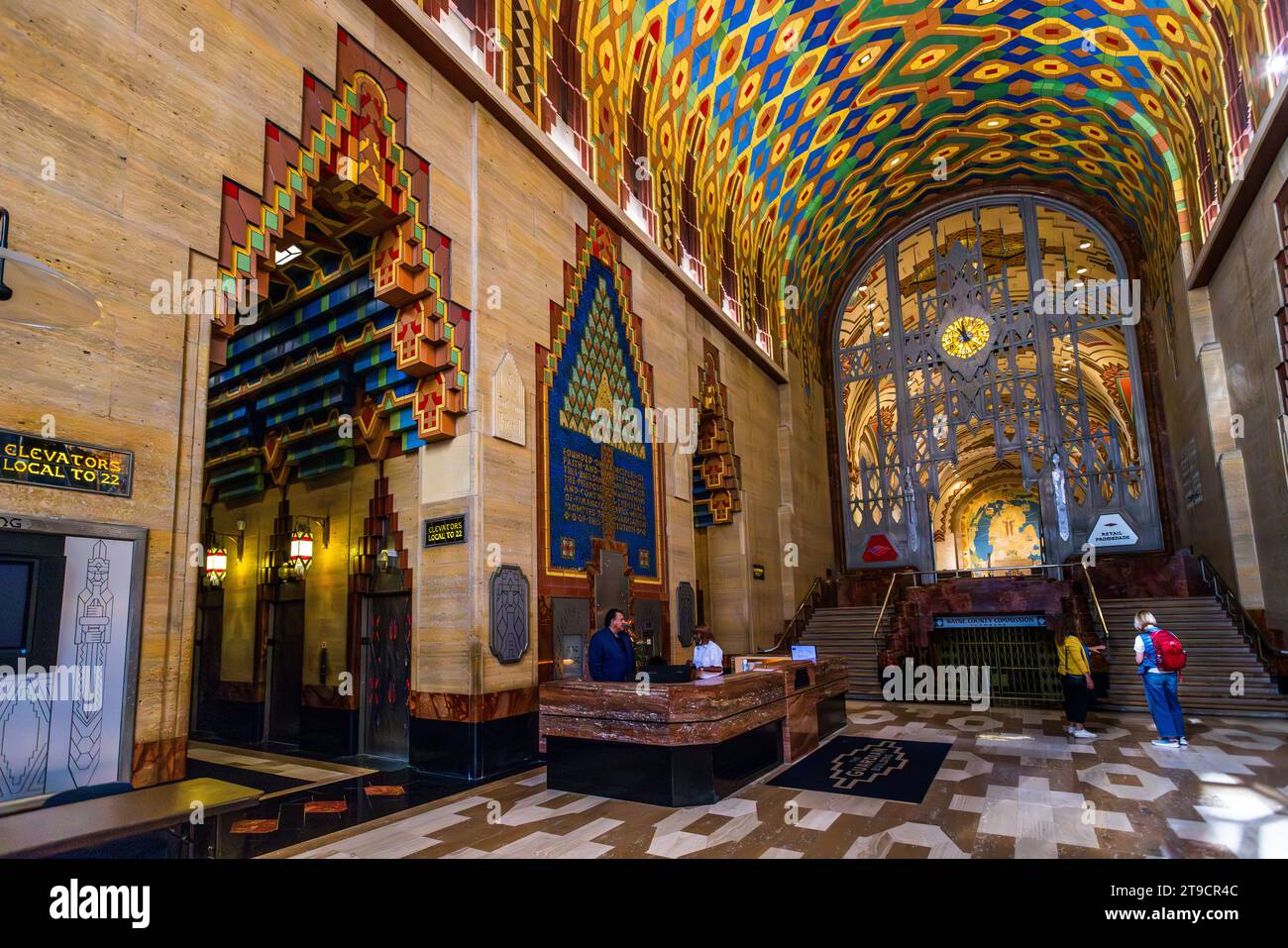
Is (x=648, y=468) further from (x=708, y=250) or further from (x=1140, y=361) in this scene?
(x=1140, y=361)

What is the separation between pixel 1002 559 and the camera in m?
34.3

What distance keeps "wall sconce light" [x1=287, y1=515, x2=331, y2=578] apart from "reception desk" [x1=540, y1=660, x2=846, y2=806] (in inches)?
177

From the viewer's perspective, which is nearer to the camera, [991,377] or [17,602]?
[17,602]

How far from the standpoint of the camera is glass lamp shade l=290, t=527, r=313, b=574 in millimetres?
9133

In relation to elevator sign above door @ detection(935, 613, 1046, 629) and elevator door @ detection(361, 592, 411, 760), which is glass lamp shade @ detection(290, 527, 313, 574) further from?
elevator sign above door @ detection(935, 613, 1046, 629)

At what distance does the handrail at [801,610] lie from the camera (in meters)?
14.4

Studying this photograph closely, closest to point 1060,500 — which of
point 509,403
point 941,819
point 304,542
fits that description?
point 941,819

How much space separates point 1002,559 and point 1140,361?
21.3 metres

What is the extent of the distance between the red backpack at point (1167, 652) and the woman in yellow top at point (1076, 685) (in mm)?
889

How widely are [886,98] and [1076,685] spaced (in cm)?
1054

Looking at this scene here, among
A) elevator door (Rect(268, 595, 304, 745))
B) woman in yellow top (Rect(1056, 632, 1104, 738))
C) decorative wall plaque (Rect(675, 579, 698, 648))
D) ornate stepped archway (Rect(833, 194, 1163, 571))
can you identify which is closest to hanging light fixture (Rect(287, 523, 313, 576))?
elevator door (Rect(268, 595, 304, 745))

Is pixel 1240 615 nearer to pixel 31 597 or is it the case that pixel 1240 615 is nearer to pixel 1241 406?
pixel 1241 406

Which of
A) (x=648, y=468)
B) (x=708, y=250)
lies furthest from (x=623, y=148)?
(x=648, y=468)

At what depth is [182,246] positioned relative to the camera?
4.82 meters
